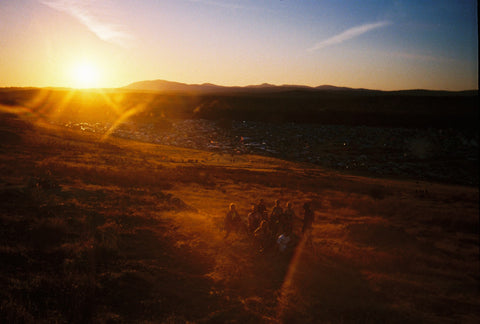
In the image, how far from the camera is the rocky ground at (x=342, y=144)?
34.0 meters

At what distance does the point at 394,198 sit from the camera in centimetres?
2117

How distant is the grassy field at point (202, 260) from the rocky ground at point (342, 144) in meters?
16.0

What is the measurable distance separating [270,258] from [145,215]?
5.76m

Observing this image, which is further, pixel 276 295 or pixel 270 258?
pixel 270 258

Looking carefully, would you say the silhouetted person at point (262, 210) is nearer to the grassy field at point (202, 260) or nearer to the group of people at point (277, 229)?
the group of people at point (277, 229)

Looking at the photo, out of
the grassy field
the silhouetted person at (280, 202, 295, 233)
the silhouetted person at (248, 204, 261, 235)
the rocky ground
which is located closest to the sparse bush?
the grassy field

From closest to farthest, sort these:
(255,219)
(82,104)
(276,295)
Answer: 1. (276,295)
2. (255,219)
3. (82,104)

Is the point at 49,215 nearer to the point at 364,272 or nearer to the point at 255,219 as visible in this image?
the point at 255,219

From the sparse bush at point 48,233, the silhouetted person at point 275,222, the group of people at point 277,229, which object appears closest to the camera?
the sparse bush at point 48,233

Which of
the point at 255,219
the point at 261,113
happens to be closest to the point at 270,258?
the point at 255,219

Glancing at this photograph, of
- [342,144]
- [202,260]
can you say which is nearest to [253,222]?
[202,260]

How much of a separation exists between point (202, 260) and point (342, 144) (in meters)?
38.8

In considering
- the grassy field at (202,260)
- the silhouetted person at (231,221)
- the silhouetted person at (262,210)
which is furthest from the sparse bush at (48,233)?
the silhouetted person at (262,210)

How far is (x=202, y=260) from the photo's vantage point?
30.7 feet
